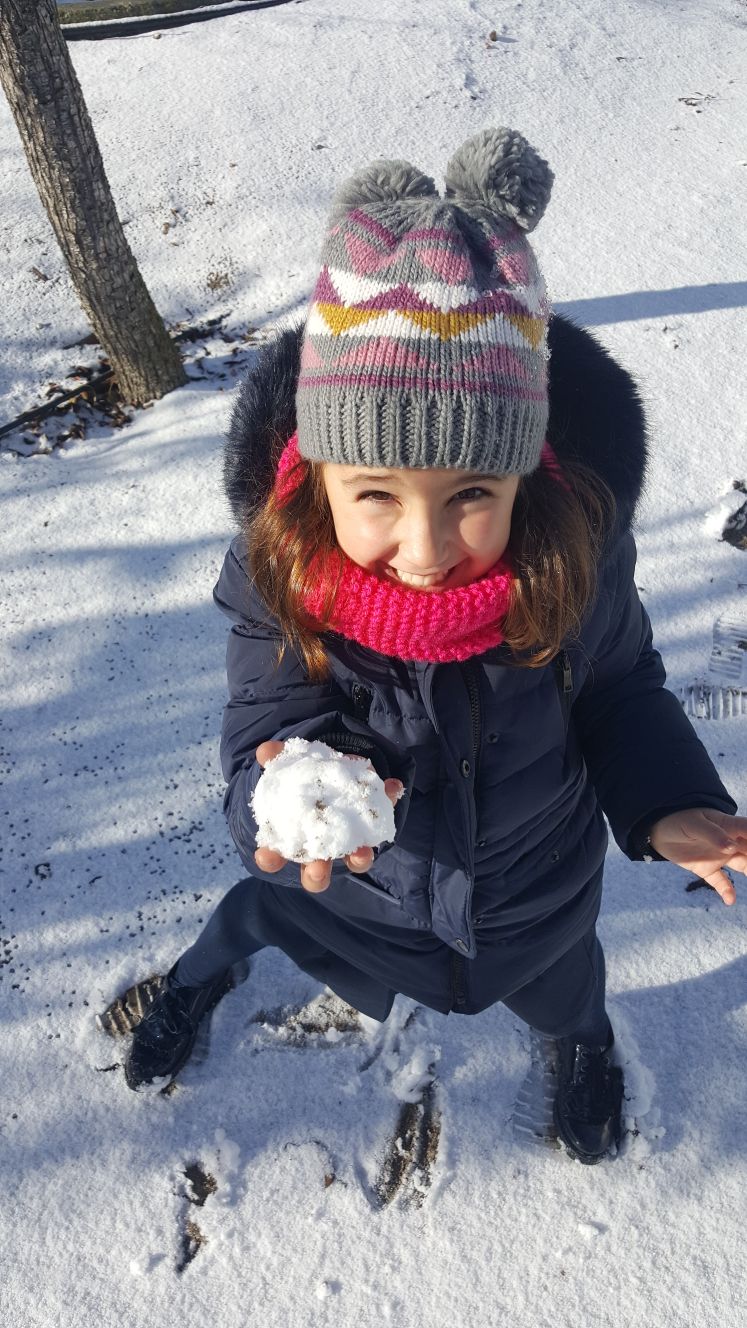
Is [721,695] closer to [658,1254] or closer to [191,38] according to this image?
[658,1254]

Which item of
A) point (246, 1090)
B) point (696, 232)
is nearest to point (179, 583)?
point (246, 1090)

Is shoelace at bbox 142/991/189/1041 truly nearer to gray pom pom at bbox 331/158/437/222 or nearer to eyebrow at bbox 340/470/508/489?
eyebrow at bbox 340/470/508/489

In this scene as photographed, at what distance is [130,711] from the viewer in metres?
2.55

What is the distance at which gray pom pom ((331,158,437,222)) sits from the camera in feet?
3.74

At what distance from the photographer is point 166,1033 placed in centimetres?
192

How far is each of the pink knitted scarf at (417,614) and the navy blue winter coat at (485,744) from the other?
0.21 ft

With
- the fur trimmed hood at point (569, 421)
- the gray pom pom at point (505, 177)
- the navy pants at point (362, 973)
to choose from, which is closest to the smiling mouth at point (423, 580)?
the fur trimmed hood at point (569, 421)

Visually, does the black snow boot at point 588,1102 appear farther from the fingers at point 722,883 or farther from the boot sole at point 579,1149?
the fingers at point 722,883

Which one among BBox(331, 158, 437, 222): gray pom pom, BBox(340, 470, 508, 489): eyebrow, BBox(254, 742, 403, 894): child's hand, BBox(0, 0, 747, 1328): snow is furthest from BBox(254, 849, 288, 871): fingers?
BBox(0, 0, 747, 1328): snow

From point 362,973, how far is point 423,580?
0.91m

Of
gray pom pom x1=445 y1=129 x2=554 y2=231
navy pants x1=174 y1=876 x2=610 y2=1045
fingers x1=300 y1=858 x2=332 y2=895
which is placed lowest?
navy pants x1=174 y1=876 x2=610 y2=1045

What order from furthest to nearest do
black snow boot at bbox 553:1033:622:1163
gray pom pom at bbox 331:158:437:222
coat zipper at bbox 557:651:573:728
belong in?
1. black snow boot at bbox 553:1033:622:1163
2. coat zipper at bbox 557:651:573:728
3. gray pom pom at bbox 331:158:437:222

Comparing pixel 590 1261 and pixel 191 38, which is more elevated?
pixel 191 38

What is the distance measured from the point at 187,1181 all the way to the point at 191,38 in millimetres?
5504
